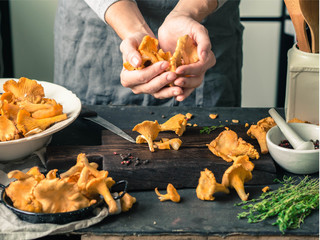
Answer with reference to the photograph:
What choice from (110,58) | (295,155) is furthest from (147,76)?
(110,58)

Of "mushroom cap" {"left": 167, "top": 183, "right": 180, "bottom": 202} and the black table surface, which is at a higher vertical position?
"mushroom cap" {"left": 167, "top": 183, "right": 180, "bottom": 202}

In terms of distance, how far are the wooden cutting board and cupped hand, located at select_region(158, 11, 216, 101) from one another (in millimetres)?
192

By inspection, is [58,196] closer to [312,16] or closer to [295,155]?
[295,155]

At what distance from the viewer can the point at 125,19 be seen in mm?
1577

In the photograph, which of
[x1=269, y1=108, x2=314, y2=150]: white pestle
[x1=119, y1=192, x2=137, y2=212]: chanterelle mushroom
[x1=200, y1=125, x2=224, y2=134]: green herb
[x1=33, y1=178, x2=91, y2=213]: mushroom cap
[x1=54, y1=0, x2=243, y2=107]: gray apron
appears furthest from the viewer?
[x1=54, y1=0, x2=243, y2=107]: gray apron

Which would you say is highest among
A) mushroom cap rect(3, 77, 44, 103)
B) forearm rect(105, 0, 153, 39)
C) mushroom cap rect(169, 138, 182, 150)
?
forearm rect(105, 0, 153, 39)

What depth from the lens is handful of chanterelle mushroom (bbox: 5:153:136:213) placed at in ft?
3.20

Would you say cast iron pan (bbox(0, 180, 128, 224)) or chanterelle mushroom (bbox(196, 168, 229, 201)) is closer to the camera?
cast iron pan (bbox(0, 180, 128, 224))

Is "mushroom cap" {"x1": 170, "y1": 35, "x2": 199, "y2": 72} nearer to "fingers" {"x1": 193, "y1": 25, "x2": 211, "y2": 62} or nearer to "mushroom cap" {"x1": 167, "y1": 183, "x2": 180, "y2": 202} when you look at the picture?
"fingers" {"x1": 193, "y1": 25, "x2": 211, "y2": 62}

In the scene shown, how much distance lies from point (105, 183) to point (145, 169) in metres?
0.16

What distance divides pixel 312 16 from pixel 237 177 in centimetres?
53

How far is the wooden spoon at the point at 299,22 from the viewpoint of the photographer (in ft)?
4.36

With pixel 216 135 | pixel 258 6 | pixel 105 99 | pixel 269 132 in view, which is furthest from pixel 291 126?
pixel 258 6

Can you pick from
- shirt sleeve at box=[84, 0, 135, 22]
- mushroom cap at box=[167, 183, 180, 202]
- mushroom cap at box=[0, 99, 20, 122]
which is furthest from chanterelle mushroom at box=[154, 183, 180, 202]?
shirt sleeve at box=[84, 0, 135, 22]
